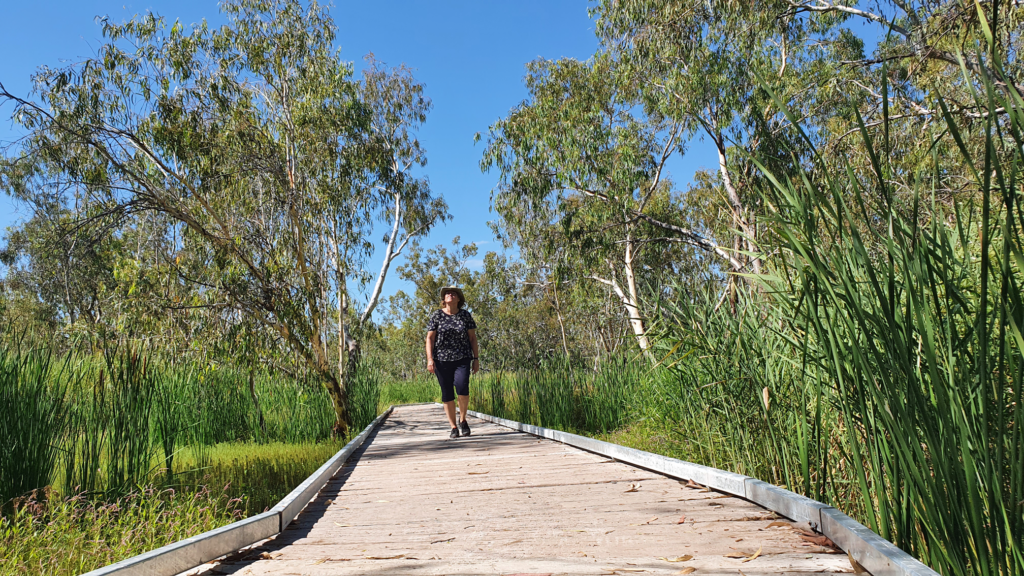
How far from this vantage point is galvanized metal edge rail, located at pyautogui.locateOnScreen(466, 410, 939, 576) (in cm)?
142

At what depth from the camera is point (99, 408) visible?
9.80 ft

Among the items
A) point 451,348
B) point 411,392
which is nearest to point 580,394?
point 451,348

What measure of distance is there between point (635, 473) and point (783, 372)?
891 mm

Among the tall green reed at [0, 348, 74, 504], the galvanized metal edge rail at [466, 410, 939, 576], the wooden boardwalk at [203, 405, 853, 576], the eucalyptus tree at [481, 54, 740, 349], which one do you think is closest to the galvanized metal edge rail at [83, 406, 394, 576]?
the wooden boardwalk at [203, 405, 853, 576]

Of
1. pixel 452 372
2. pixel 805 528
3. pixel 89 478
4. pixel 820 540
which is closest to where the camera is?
pixel 820 540

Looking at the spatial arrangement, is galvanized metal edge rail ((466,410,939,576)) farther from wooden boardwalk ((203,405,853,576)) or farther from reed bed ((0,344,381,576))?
reed bed ((0,344,381,576))

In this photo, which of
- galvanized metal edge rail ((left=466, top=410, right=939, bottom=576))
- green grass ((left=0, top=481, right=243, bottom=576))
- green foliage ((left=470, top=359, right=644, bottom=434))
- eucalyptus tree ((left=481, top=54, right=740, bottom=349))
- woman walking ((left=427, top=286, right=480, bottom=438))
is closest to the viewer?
galvanized metal edge rail ((left=466, top=410, right=939, bottom=576))

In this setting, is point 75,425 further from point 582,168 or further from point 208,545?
point 582,168

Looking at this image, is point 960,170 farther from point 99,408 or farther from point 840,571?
point 99,408

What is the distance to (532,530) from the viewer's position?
86.0 inches

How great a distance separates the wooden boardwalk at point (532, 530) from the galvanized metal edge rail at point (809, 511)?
0.17ft

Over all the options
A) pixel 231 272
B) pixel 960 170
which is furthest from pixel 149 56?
pixel 960 170

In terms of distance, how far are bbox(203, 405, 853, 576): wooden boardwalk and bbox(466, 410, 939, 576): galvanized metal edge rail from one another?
0.17ft

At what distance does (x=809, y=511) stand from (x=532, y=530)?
892 mm
